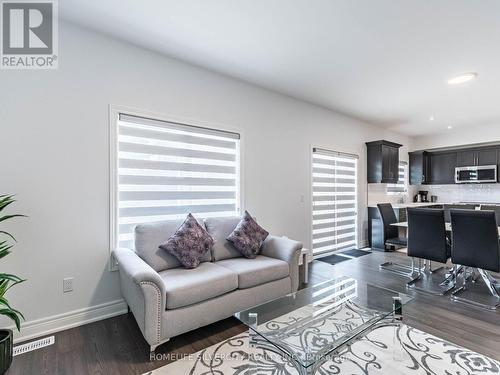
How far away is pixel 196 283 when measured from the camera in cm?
216

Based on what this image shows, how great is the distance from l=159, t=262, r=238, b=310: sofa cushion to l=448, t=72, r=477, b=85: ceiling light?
387 cm

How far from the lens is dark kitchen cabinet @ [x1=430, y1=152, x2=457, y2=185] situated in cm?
646

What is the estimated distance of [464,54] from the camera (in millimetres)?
2875

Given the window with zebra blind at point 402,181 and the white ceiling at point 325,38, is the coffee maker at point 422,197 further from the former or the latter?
the white ceiling at point 325,38

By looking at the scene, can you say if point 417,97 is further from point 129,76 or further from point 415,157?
point 129,76

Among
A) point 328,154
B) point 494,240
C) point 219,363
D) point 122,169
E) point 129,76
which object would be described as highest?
point 129,76

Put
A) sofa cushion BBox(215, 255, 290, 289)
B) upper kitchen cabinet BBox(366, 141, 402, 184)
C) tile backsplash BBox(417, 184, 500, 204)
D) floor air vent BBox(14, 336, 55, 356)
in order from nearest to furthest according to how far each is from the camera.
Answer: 1. floor air vent BBox(14, 336, 55, 356)
2. sofa cushion BBox(215, 255, 290, 289)
3. upper kitchen cabinet BBox(366, 141, 402, 184)
4. tile backsplash BBox(417, 184, 500, 204)

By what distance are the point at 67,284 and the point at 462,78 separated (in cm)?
525

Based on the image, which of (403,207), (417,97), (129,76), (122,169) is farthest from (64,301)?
(403,207)

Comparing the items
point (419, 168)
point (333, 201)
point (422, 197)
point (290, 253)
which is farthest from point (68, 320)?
point (422, 197)

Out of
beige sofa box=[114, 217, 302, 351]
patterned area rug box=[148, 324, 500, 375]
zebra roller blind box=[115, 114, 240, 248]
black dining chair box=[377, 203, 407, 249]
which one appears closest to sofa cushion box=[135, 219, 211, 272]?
beige sofa box=[114, 217, 302, 351]

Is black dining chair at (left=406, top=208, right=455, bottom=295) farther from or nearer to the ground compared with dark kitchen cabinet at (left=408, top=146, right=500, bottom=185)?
nearer to the ground

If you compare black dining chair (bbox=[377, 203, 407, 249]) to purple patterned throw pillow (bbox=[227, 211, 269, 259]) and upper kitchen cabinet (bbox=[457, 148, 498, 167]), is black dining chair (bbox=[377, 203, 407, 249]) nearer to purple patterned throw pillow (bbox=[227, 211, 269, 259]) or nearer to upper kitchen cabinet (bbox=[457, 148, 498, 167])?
purple patterned throw pillow (bbox=[227, 211, 269, 259])

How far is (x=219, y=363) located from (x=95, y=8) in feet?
10.1
